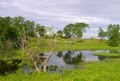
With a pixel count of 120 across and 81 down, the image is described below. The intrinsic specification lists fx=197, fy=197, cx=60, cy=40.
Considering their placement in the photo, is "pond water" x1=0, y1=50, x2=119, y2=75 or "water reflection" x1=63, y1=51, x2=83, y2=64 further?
"water reflection" x1=63, y1=51, x2=83, y2=64

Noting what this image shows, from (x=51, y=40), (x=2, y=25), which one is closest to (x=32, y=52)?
(x=51, y=40)

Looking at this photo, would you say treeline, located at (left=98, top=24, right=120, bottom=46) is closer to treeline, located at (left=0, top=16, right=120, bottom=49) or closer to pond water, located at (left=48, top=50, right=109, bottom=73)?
treeline, located at (left=0, top=16, right=120, bottom=49)

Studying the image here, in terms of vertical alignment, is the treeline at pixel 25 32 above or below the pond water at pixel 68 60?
above

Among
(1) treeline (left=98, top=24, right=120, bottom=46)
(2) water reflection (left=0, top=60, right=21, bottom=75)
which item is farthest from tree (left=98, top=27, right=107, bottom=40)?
(2) water reflection (left=0, top=60, right=21, bottom=75)

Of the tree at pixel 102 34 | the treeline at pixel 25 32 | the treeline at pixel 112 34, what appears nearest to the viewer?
the treeline at pixel 25 32

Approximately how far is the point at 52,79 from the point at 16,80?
564 centimetres

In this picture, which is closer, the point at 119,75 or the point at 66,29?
the point at 119,75

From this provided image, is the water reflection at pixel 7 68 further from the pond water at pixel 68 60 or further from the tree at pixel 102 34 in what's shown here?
the tree at pixel 102 34

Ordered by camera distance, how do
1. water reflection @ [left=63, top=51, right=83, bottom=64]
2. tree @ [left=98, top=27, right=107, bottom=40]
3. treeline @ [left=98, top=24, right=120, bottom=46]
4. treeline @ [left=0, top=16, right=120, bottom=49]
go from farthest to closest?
tree @ [left=98, top=27, right=107, bottom=40] < treeline @ [left=98, top=24, right=120, bottom=46] < water reflection @ [left=63, top=51, right=83, bottom=64] < treeline @ [left=0, top=16, right=120, bottom=49]

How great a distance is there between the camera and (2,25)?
83000 millimetres

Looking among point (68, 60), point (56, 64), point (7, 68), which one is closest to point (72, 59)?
point (68, 60)

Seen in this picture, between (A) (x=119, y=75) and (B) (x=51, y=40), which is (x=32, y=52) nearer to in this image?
(B) (x=51, y=40)

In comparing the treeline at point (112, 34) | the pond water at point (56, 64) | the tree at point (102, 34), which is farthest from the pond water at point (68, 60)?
the tree at point (102, 34)

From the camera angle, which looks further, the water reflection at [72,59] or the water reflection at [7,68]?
the water reflection at [72,59]
